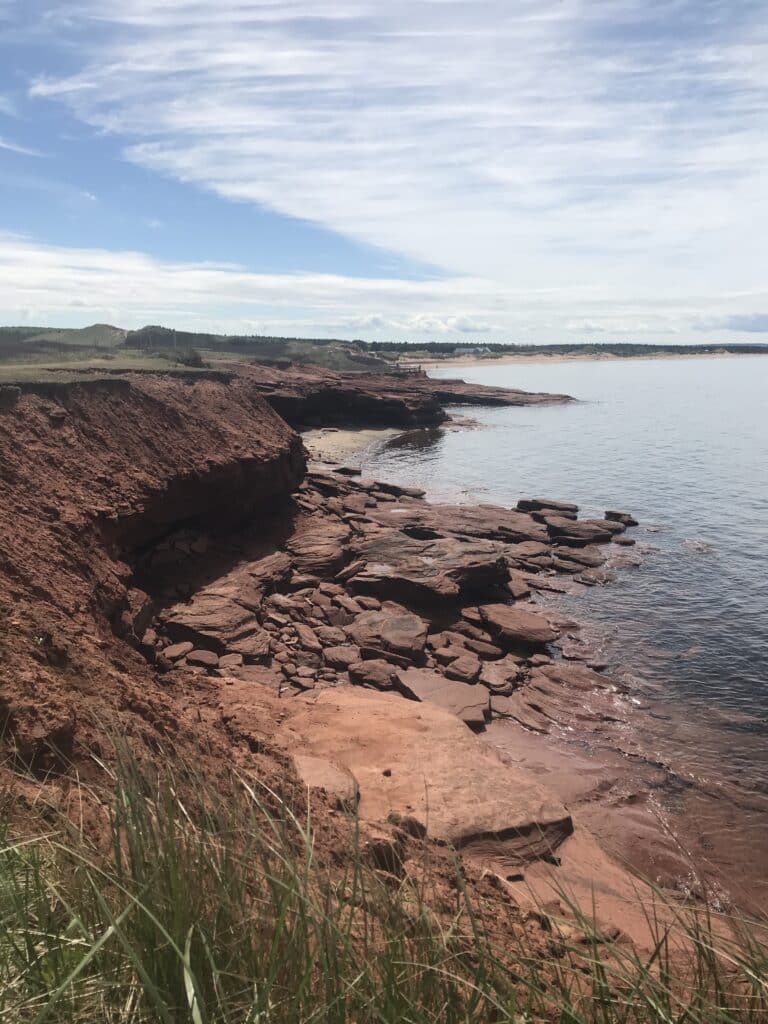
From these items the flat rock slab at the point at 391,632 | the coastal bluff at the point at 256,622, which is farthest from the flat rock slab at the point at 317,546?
the flat rock slab at the point at 391,632

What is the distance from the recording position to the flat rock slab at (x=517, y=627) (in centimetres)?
1269

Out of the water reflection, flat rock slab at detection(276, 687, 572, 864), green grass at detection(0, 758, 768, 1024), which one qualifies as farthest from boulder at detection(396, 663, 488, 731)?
the water reflection

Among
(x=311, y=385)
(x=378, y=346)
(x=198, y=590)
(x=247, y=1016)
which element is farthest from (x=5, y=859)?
(x=378, y=346)

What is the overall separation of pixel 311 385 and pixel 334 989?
44428 millimetres

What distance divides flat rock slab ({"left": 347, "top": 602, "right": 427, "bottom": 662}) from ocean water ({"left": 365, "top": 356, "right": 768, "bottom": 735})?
368cm

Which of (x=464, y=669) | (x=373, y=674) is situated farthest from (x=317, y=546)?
(x=464, y=669)

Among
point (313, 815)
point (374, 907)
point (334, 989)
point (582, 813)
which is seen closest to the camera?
point (334, 989)

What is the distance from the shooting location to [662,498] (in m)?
25.4

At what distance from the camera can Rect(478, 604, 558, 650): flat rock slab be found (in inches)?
500

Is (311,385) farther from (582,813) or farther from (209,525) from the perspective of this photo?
(582,813)

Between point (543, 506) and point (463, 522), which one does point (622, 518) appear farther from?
point (463, 522)

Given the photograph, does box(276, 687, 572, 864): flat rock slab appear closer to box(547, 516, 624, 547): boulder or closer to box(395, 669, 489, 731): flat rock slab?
box(395, 669, 489, 731): flat rock slab

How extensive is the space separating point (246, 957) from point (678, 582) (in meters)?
15.7

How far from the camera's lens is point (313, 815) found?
505 centimetres
